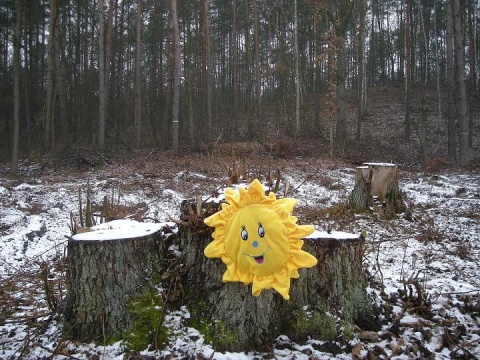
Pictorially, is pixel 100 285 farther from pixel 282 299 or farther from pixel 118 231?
pixel 282 299

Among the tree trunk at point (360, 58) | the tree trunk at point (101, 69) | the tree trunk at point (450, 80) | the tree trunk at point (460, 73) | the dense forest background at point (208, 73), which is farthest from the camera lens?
the tree trunk at point (360, 58)

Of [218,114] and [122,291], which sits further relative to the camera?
[218,114]

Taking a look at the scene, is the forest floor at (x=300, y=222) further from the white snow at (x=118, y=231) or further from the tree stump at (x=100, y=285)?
the white snow at (x=118, y=231)

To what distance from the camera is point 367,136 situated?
65.7ft

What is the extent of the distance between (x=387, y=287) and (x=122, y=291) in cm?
256

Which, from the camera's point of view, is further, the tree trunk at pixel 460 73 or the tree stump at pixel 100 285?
the tree trunk at pixel 460 73

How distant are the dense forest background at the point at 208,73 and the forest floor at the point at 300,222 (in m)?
2.18

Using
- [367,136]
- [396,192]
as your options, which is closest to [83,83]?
[367,136]

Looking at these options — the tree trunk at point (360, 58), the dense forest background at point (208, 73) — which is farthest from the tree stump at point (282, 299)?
the tree trunk at point (360, 58)

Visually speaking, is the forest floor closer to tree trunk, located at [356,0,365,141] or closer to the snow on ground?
the snow on ground

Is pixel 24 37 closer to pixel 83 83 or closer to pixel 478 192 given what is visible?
pixel 83 83

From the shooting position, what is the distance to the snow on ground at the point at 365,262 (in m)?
2.58

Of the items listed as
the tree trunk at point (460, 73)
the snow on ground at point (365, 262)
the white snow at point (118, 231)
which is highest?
the tree trunk at point (460, 73)

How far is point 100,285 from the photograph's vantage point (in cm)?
260
